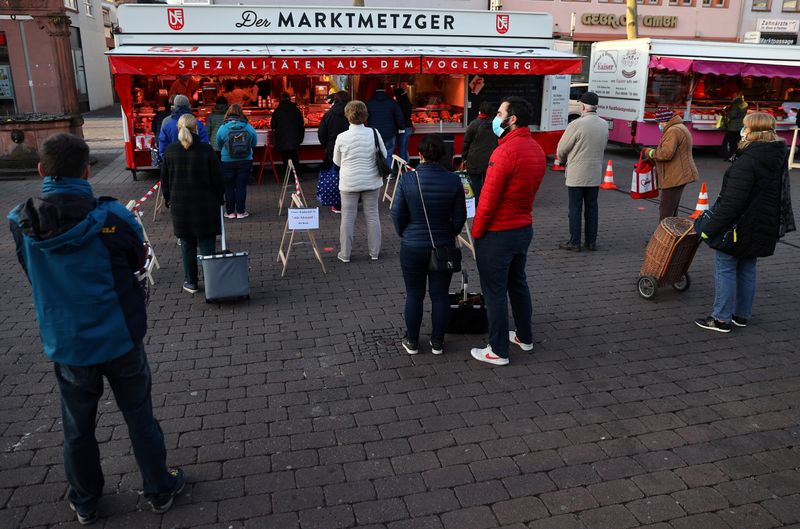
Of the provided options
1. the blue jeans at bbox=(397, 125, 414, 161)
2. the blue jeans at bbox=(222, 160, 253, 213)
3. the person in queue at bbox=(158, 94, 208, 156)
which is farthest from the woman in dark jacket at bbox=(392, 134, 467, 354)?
the blue jeans at bbox=(397, 125, 414, 161)

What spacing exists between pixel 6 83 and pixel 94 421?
23.2 metres

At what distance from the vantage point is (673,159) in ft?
24.1

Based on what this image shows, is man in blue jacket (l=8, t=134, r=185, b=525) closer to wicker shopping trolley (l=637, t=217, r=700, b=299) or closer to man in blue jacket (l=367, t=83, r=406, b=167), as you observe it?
wicker shopping trolley (l=637, t=217, r=700, b=299)

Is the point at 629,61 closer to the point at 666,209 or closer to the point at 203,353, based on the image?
the point at 666,209

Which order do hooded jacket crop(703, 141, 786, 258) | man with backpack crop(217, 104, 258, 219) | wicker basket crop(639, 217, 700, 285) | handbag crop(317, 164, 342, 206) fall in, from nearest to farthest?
1. hooded jacket crop(703, 141, 786, 258)
2. wicker basket crop(639, 217, 700, 285)
3. handbag crop(317, 164, 342, 206)
4. man with backpack crop(217, 104, 258, 219)

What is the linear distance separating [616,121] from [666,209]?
32.4 feet

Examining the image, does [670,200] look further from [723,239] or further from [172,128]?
[172,128]

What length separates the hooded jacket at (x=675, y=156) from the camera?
7.19m

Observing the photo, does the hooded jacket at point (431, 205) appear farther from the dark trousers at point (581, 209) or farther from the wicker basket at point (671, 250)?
the dark trousers at point (581, 209)

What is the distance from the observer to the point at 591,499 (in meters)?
3.38

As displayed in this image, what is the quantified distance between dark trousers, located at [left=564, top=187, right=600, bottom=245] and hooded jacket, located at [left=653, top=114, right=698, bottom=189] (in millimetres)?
774

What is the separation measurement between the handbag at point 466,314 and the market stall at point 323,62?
7.90m

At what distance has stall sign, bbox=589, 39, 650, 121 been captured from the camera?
15664 mm

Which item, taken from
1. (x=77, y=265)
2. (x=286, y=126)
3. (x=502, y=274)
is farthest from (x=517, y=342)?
(x=286, y=126)
